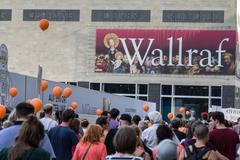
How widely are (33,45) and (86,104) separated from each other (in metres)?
28.6

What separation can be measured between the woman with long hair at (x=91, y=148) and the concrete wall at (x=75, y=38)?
139 ft

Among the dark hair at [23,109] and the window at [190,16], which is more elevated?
the window at [190,16]

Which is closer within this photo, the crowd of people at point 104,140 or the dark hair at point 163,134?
the crowd of people at point 104,140

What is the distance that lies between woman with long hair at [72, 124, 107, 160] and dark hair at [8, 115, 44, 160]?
10.1 ft

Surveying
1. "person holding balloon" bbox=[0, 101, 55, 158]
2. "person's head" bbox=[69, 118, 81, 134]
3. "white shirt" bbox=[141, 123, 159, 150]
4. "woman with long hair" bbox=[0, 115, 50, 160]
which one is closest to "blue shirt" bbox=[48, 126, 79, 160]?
"person's head" bbox=[69, 118, 81, 134]

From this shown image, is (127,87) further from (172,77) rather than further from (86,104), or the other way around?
(86,104)

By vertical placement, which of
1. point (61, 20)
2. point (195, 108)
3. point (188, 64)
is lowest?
point (195, 108)

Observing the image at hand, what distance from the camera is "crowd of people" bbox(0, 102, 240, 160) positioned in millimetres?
5527

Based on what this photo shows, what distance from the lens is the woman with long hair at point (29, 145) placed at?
5398mm

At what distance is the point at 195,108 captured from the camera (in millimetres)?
51719

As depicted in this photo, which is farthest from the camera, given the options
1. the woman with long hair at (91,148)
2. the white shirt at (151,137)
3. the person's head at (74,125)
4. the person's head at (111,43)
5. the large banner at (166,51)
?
the person's head at (111,43)

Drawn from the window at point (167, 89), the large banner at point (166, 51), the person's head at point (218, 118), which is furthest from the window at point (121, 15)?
the person's head at point (218, 118)

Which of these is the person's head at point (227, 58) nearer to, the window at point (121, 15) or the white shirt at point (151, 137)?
the window at point (121, 15)

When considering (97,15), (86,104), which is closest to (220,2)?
(97,15)
